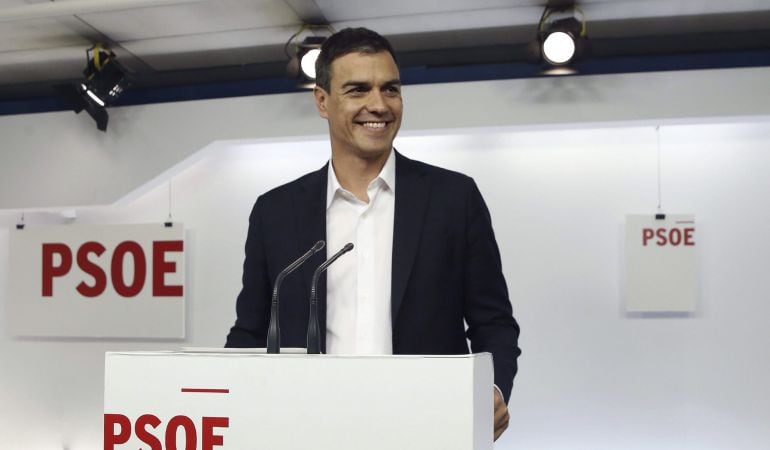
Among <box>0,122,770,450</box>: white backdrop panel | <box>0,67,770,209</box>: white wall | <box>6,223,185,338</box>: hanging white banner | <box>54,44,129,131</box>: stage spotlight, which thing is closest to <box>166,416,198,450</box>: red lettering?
<box>0,67,770,209</box>: white wall

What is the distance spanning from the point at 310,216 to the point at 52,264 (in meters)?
3.94

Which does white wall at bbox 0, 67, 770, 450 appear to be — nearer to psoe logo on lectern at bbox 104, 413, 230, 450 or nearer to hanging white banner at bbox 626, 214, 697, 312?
hanging white banner at bbox 626, 214, 697, 312

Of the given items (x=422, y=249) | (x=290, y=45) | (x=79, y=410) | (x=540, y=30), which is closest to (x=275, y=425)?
(x=422, y=249)

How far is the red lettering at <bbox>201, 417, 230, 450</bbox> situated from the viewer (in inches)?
41.4

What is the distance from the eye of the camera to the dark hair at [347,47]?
5.17 ft

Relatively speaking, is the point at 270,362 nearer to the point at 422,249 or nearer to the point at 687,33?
the point at 422,249

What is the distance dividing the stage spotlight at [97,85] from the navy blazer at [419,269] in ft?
9.99

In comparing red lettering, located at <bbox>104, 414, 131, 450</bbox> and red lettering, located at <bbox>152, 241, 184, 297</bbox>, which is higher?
red lettering, located at <bbox>152, 241, 184, 297</bbox>

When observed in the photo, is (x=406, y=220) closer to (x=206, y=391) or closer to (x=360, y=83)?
(x=360, y=83)

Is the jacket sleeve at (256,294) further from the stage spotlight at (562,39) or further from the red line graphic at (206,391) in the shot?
the stage spotlight at (562,39)

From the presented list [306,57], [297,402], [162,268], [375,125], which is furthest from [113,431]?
[162,268]

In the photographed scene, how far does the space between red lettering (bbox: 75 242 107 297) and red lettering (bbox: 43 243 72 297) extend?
81 mm

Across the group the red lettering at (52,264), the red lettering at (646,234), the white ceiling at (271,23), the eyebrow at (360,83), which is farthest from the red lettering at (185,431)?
the red lettering at (52,264)

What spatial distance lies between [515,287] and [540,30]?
137 cm
